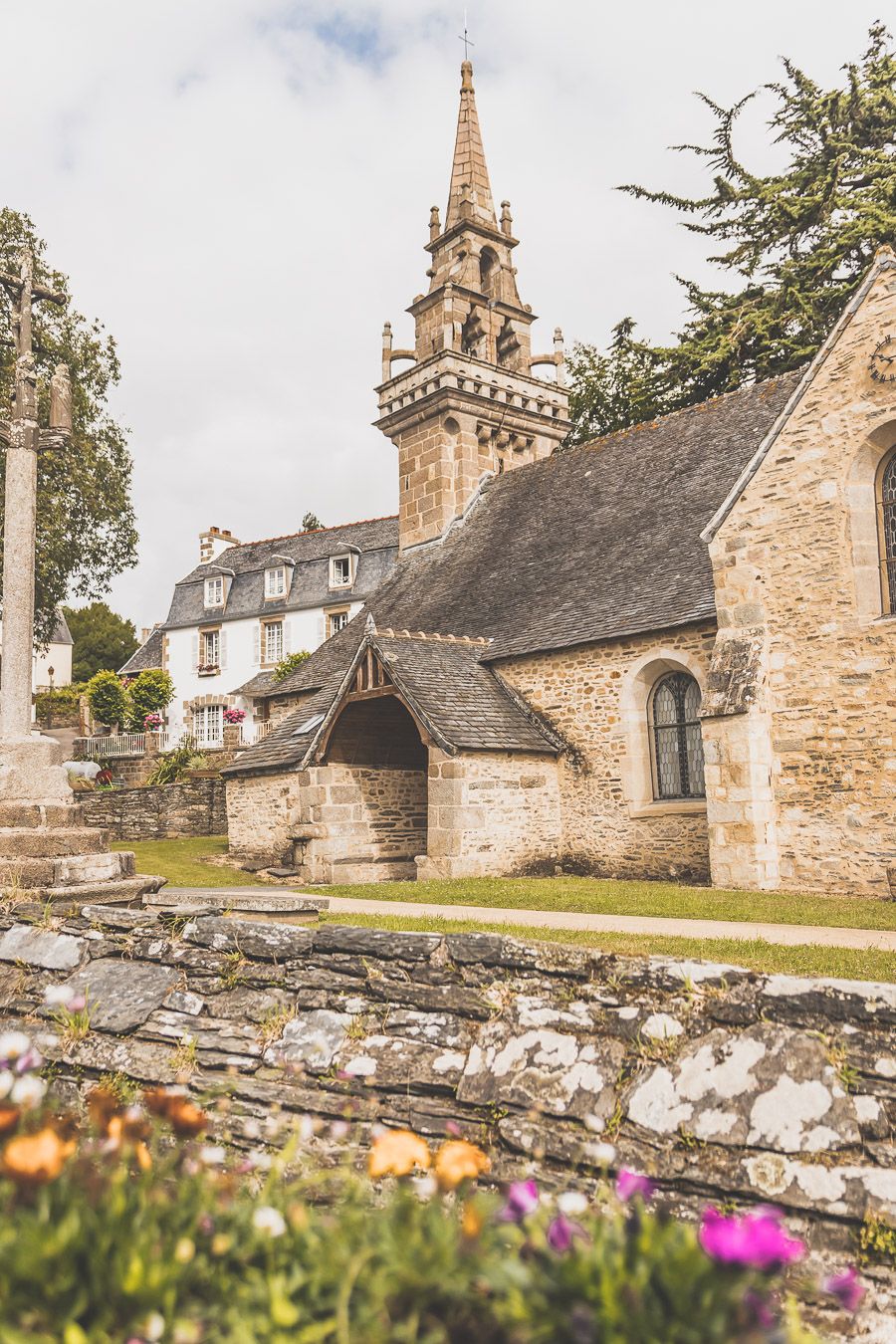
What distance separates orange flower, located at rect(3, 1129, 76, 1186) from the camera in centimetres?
201

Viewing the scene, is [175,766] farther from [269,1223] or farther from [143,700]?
[269,1223]

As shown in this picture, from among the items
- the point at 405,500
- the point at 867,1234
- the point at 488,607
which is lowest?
the point at 867,1234

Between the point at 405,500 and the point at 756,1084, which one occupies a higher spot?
the point at 405,500

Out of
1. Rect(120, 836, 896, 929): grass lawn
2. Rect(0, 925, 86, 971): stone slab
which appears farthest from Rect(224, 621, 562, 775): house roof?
Rect(0, 925, 86, 971): stone slab

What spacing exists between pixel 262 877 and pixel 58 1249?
1498 centimetres

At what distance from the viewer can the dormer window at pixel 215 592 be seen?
4222 cm

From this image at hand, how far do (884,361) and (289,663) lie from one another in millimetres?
27102

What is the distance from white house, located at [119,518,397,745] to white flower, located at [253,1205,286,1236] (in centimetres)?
3516

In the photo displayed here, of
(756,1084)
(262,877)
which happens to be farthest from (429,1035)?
(262,877)

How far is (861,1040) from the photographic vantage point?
401cm

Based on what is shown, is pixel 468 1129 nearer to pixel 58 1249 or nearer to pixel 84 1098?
pixel 84 1098

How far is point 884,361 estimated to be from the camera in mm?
11031

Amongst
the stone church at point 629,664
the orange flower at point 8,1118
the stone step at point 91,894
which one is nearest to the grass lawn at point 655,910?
the stone church at point 629,664

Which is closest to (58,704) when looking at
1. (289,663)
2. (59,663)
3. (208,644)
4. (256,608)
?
(208,644)
